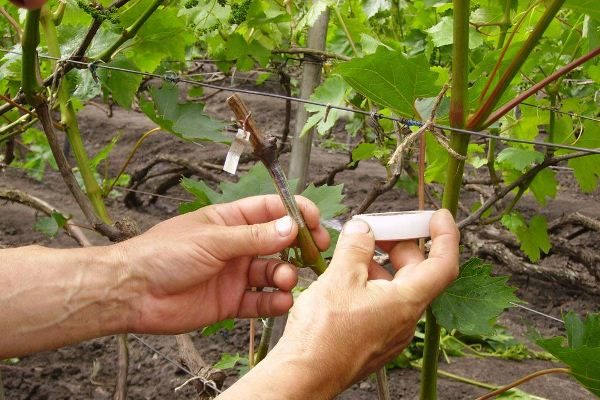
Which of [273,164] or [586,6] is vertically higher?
[586,6]

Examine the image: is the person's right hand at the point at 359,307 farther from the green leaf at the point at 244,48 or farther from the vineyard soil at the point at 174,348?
the vineyard soil at the point at 174,348

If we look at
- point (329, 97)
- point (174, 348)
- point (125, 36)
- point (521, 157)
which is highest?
point (125, 36)

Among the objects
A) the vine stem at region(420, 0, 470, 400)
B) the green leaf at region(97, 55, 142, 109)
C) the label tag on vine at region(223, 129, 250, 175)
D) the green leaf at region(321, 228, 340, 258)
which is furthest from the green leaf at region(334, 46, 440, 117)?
the green leaf at region(97, 55, 142, 109)

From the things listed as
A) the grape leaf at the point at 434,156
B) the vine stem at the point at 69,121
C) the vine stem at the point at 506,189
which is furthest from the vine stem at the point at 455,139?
the vine stem at the point at 69,121

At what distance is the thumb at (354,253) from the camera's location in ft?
3.15

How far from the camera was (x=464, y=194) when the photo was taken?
4.95m

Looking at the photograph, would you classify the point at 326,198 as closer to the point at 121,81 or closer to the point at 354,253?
the point at 354,253

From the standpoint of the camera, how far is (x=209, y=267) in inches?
46.4

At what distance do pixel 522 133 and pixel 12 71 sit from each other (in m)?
1.54

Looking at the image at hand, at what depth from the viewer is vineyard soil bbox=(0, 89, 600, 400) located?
2.44 meters

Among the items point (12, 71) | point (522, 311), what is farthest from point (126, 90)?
point (522, 311)

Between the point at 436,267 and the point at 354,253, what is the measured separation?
12cm

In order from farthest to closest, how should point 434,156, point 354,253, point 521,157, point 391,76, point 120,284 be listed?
point 521,157, point 434,156, point 120,284, point 391,76, point 354,253

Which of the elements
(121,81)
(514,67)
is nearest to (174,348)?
(121,81)
